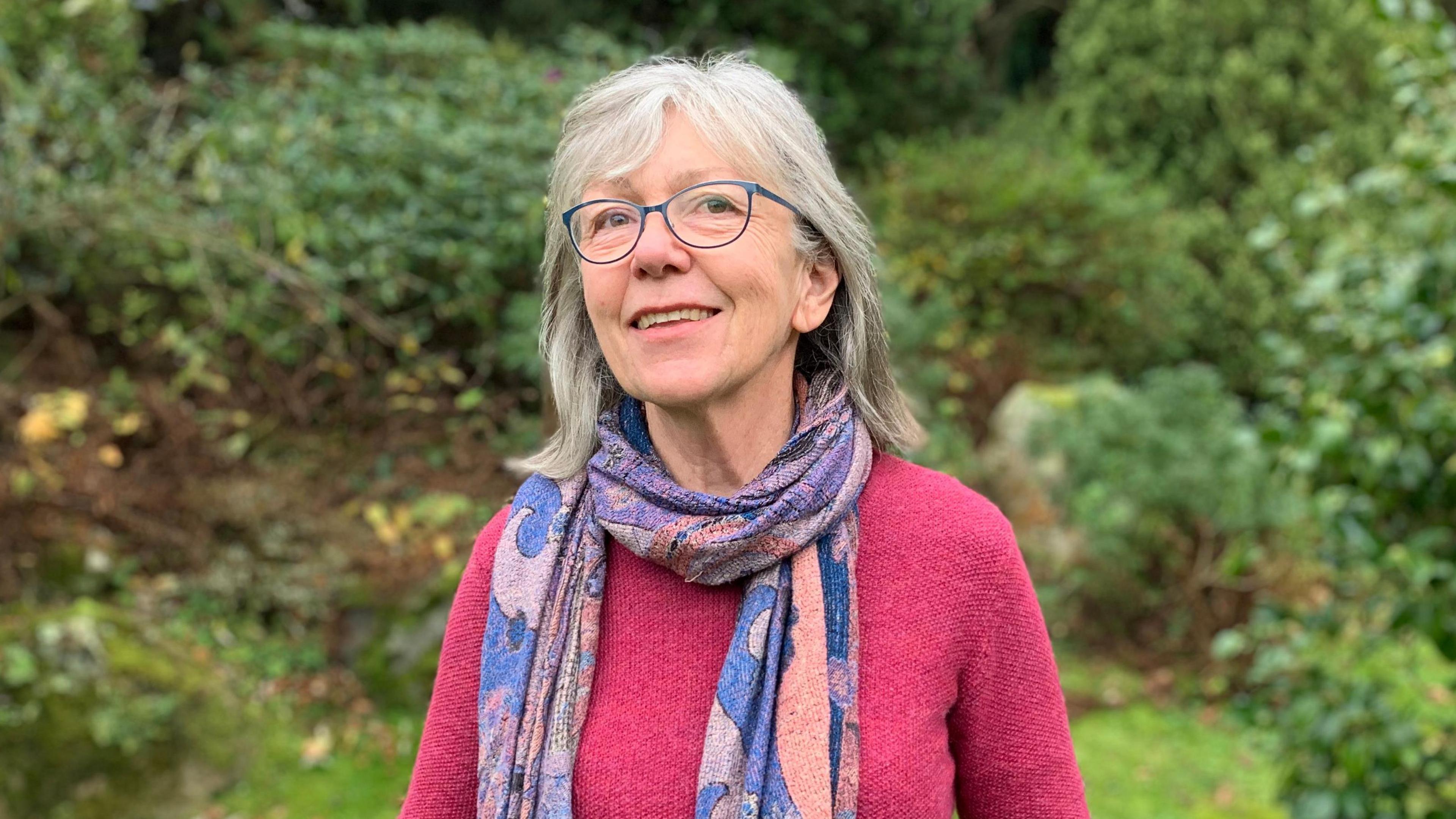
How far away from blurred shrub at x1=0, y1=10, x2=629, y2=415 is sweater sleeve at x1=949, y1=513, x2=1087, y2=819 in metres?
3.52

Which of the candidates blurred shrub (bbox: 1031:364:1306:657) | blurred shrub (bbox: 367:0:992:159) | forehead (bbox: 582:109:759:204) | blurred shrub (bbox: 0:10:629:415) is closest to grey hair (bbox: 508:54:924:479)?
forehead (bbox: 582:109:759:204)

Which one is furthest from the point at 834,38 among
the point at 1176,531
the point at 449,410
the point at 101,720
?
the point at 101,720

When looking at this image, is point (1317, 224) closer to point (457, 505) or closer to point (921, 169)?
point (921, 169)

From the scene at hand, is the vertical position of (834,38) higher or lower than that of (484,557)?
higher

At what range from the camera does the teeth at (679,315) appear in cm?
148

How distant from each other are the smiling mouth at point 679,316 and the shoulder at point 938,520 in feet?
1.10

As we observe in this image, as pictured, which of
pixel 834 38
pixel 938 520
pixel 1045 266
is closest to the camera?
pixel 938 520

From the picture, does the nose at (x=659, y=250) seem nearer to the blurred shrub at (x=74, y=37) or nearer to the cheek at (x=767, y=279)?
the cheek at (x=767, y=279)

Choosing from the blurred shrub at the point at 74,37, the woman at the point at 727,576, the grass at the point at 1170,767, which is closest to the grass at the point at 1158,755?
the grass at the point at 1170,767

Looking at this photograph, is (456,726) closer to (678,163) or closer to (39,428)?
(678,163)

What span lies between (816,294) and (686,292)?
228 mm

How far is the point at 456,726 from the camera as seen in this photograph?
5.16 feet

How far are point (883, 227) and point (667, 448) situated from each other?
6748 mm

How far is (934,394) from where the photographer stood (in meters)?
6.47
